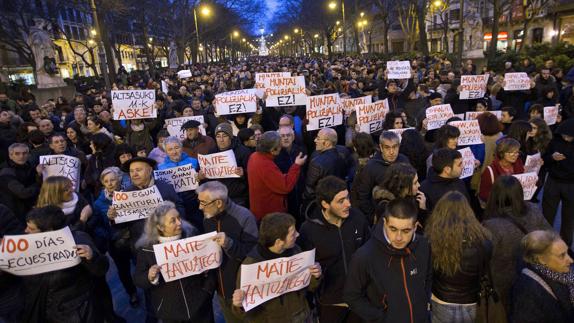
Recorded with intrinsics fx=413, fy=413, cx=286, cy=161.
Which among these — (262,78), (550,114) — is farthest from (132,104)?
(550,114)

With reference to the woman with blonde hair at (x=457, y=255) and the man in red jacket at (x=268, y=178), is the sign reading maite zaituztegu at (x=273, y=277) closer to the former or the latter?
the woman with blonde hair at (x=457, y=255)

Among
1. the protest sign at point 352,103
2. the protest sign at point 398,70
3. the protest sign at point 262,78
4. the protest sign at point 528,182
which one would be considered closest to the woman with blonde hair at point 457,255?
the protest sign at point 528,182

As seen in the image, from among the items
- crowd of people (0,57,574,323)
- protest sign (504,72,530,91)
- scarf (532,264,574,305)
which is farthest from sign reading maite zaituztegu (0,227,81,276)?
protest sign (504,72,530,91)

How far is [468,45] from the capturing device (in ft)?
81.3

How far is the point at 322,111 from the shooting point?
6.68m

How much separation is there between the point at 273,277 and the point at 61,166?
4.06 metres

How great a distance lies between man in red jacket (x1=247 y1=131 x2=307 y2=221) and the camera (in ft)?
14.5

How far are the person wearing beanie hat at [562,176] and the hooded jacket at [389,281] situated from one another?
10.4ft

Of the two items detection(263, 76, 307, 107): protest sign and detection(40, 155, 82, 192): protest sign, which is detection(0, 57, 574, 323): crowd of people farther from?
detection(263, 76, 307, 107): protest sign

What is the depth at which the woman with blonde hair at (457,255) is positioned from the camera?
286 centimetres

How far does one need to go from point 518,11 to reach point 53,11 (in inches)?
1532

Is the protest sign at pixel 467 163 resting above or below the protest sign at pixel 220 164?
below

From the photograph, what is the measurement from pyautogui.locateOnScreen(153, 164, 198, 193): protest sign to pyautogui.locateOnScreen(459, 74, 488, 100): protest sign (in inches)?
220

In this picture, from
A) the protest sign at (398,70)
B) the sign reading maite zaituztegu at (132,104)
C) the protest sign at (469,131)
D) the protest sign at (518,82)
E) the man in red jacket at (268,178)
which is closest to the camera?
the man in red jacket at (268,178)
